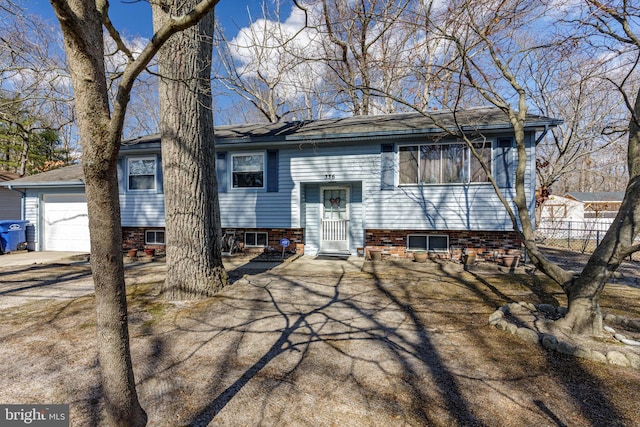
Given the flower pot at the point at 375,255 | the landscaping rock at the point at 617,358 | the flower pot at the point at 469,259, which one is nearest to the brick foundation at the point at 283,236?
the flower pot at the point at 375,255

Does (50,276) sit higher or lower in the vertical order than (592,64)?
lower

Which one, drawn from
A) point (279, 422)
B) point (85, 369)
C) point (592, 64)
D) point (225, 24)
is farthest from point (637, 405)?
point (225, 24)

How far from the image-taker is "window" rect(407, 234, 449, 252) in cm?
850

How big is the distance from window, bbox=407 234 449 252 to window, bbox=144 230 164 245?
27.0 ft

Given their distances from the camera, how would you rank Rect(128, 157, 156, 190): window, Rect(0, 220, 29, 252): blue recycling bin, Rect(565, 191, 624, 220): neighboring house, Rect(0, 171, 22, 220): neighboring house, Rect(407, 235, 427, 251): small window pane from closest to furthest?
Rect(407, 235, 427, 251): small window pane, Rect(128, 157, 156, 190): window, Rect(0, 220, 29, 252): blue recycling bin, Rect(0, 171, 22, 220): neighboring house, Rect(565, 191, 624, 220): neighboring house

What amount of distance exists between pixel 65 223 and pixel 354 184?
11.0m

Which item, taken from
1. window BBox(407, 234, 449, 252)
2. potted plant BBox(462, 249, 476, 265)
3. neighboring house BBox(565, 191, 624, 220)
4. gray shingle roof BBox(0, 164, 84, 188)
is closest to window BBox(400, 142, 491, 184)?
window BBox(407, 234, 449, 252)

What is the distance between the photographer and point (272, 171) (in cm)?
930

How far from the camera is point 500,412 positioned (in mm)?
2385

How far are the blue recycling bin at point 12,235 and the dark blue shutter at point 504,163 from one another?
15971 millimetres

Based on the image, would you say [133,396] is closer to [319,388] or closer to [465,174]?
[319,388]

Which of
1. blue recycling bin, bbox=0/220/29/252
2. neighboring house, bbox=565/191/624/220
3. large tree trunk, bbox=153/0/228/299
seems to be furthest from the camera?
neighboring house, bbox=565/191/624/220

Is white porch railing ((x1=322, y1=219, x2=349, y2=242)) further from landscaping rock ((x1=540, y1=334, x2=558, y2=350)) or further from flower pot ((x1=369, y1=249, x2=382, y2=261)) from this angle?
landscaping rock ((x1=540, y1=334, x2=558, y2=350))

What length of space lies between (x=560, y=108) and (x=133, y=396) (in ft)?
67.3
